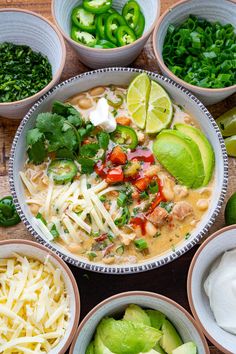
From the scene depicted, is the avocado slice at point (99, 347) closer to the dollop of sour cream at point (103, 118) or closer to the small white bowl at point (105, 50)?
the dollop of sour cream at point (103, 118)

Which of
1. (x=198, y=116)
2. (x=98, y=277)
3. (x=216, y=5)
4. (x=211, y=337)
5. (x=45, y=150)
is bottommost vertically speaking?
(x=98, y=277)

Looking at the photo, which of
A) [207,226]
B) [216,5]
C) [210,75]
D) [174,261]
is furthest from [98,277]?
[216,5]

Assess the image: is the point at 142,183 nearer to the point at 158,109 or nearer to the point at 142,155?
the point at 142,155

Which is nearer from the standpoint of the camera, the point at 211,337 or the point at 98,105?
the point at 211,337

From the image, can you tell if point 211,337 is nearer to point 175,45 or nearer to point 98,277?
point 98,277

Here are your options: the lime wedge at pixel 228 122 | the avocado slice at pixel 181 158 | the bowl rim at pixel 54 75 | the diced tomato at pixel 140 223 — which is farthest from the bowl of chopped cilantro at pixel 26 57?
the lime wedge at pixel 228 122
